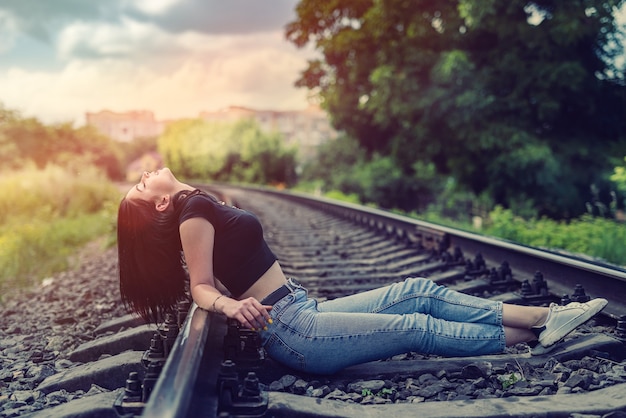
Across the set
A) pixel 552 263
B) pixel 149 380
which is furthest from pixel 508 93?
pixel 149 380

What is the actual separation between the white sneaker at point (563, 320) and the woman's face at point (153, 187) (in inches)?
69.0

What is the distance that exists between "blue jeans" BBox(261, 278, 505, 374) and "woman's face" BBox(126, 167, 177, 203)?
2.30ft

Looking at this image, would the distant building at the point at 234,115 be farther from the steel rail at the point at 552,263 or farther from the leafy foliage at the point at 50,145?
the steel rail at the point at 552,263

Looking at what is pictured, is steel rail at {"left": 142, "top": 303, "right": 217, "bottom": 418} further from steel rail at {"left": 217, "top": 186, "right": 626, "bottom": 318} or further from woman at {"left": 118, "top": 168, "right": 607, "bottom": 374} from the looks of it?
steel rail at {"left": 217, "top": 186, "right": 626, "bottom": 318}

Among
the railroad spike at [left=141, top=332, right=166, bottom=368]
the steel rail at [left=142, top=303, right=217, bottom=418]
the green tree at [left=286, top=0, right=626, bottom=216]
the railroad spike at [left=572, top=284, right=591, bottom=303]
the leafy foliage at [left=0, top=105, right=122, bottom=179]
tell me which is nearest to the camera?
the steel rail at [left=142, top=303, right=217, bottom=418]

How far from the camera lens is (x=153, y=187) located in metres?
2.65

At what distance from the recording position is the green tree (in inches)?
510

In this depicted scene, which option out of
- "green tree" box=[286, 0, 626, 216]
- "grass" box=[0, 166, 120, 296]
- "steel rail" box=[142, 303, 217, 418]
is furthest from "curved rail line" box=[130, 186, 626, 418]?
"green tree" box=[286, 0, 626, 216]

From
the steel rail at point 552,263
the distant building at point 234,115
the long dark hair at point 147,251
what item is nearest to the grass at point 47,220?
the long dark hair at point 147,251

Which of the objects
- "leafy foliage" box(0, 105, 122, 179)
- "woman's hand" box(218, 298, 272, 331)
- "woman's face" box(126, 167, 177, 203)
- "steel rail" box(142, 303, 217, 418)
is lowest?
"steel rail" box(142, 303, 217, 418)

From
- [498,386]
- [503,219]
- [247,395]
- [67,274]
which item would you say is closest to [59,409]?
[247,395]

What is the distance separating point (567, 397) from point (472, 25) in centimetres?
1204

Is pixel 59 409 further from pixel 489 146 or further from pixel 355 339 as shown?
pixel 489 146

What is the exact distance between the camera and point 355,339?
2514 mm
